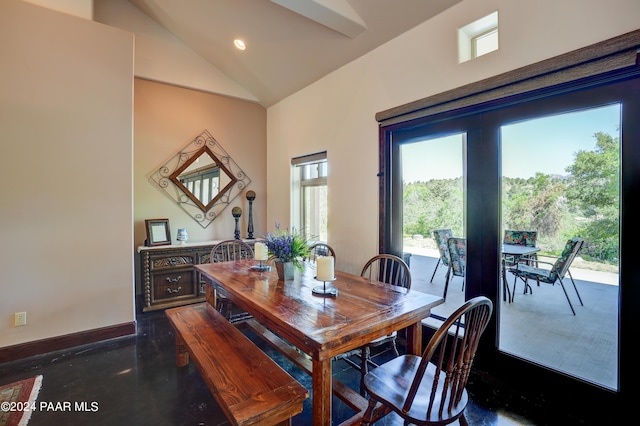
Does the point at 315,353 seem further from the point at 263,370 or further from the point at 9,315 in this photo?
the point at 9,315

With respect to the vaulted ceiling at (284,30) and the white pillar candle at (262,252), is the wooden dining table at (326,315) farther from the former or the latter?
the vaulted ceiling at (284,30)

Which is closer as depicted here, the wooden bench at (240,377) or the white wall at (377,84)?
the wooden bench at (240,377)

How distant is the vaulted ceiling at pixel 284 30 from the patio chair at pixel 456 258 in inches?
79.2

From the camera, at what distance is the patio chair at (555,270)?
1.97m

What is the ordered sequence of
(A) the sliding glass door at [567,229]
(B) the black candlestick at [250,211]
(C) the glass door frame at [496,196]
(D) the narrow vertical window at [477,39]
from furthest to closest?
(B) the black candlestick at [250,211] < (D) the narrow vertical window at [477,39] < (A) the sliding glass door at [567,229] < (C) the glass door frame at [496,196]

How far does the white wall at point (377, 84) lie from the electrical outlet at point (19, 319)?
3.10m

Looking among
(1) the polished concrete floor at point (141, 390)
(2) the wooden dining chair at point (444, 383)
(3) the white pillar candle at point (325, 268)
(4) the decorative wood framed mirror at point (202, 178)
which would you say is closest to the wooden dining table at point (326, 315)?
(3) the white pillar candle at point (325, 268)

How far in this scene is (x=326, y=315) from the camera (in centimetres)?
160

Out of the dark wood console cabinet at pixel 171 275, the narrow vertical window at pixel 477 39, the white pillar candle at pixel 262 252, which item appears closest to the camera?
the narrow vertical window at pixel 477 39

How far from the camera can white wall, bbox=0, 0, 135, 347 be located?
8.61ft

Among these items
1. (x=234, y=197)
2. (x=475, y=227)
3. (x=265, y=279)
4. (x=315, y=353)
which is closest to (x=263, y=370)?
(x=315, y=353)

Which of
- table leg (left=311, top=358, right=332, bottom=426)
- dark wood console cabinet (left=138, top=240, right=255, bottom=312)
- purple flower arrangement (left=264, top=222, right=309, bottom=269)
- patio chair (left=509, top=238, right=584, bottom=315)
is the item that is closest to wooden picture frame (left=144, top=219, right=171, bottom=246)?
dark wood console cabinet (left=138, top=240, right=255, bottom=312)

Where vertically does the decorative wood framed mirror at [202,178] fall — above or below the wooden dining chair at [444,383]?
above

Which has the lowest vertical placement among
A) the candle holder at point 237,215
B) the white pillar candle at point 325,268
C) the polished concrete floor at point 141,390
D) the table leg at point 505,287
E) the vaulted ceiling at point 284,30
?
the polished concrete floor at point 141,390
